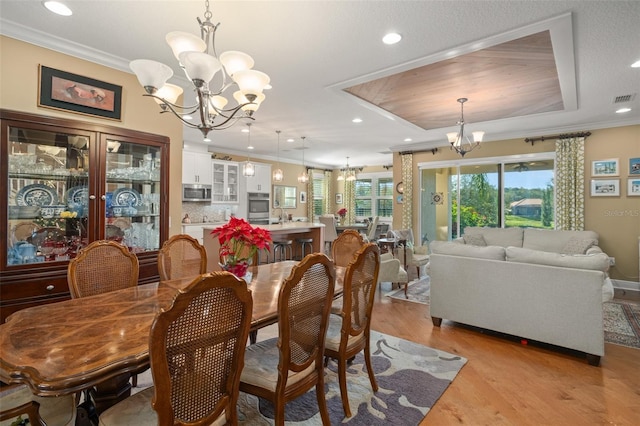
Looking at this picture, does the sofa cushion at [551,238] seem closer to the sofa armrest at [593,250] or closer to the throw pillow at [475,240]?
the sofa armrest at [593,250]

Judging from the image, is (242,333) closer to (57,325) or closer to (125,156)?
(57,325)

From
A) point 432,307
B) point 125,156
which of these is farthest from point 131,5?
point 432,307

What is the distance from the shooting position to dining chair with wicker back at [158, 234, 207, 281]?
246cm

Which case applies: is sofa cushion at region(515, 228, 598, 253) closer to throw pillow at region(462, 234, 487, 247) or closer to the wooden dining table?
throw pillow at region(462, 234, 487, 247)

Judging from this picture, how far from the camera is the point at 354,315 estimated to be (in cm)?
204

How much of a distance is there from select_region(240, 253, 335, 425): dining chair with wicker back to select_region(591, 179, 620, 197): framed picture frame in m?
5.94

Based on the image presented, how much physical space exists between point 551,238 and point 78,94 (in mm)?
6328

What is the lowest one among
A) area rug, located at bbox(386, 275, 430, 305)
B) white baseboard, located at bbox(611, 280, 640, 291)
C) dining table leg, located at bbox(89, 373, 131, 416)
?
area rug, located at bbox(386, 275, 430, 305)

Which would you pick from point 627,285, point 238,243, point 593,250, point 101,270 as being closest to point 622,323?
point 593,250

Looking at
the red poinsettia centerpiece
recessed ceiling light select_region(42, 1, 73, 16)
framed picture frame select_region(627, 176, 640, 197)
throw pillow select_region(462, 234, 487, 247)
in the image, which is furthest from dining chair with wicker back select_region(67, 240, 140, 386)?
framed picture frame select_region(627, 176, 640, 197)

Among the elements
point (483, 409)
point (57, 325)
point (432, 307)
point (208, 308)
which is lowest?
point (483, 409)

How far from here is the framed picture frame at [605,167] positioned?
17.1 feet

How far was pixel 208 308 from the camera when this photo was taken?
111 cm

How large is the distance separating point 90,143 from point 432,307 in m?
3.71
